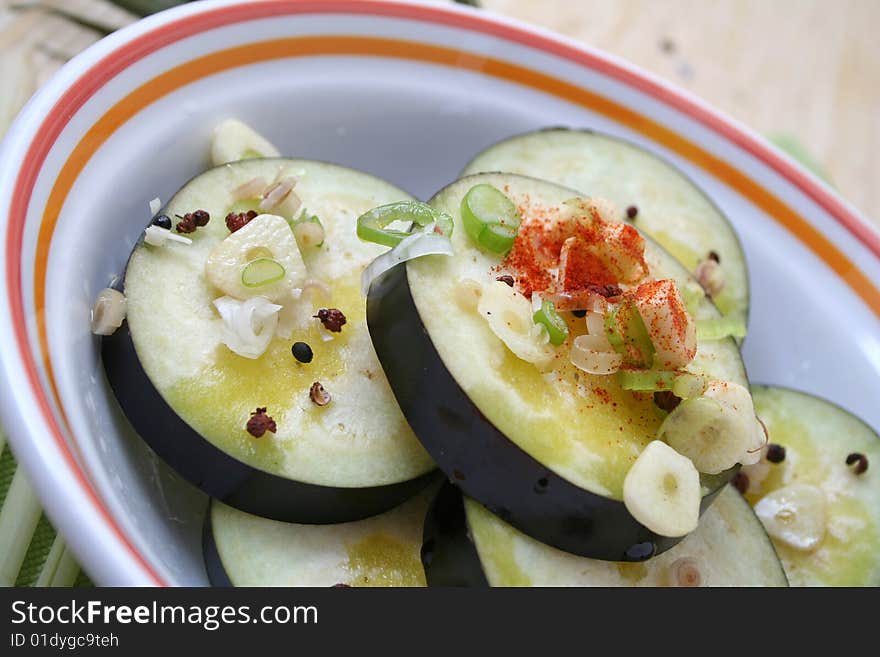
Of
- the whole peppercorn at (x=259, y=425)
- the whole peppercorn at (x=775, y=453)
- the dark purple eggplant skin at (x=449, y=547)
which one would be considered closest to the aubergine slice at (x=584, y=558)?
the dark purple eggplant skin at (x=449, y=547)

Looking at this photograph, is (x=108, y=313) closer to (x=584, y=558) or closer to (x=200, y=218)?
(x=200, y=218)

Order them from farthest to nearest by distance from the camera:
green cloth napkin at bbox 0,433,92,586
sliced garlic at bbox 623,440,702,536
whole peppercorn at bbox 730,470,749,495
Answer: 1. whole peppercorn at bbox 730,470,749,495
2. green cloth napkin at bbox 0,433,92,586
3. sliced garlic at bbox 623,440,702,536

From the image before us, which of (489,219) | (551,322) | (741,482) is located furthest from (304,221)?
(741,482)

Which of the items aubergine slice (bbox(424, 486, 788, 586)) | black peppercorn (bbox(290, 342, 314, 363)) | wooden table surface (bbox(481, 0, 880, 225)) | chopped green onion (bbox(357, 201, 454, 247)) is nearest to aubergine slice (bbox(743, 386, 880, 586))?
aubergine slice (bbox(424, 486, 788, 586))

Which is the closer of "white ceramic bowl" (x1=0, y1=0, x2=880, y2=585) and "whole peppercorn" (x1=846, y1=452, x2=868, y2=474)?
"white ceramic bowl" (x1=0, y1=0, x2=880, y2=585)

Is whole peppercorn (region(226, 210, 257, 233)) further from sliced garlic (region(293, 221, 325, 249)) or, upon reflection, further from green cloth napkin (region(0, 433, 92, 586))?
green cloth napkin (region(0, 433, 92, 586))

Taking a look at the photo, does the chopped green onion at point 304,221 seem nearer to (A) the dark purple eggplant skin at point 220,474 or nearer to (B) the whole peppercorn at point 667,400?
(A) the dark purple eggplant skin at point 220,474

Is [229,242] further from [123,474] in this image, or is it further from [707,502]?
[707,502]
